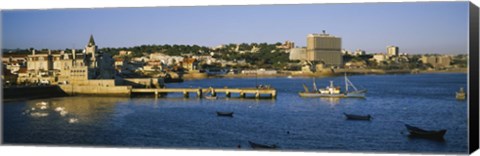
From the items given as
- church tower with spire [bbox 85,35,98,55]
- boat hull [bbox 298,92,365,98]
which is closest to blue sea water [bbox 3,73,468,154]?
boat hull [bbox 298,92,365,98]

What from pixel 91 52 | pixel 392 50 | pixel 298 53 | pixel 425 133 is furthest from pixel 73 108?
pixel 425 133

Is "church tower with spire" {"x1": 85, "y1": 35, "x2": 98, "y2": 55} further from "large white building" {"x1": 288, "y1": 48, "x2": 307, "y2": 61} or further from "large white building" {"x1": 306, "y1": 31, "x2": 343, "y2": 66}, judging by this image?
"large white building" {"x1": 306, "y1": 31, "x2": 343, "y2": 66}

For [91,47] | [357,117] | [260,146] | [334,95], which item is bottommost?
[260,146]

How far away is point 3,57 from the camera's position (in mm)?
9922

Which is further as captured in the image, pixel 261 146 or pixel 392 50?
pixel 392 50

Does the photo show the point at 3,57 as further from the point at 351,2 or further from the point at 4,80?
the point at 351,2

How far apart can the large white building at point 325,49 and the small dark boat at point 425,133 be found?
131 cm

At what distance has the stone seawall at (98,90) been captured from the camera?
13016 millimetres

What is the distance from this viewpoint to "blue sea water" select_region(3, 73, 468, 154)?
8734mm

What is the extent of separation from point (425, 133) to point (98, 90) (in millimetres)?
6562

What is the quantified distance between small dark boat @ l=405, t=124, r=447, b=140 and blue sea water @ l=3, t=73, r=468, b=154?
77 millimetres

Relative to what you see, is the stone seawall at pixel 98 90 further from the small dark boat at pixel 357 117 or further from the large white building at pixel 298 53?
the small dark boat at pixel 357 117

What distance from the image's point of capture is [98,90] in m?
13.5

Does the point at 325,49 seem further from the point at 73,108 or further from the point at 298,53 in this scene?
the point at 73,108
